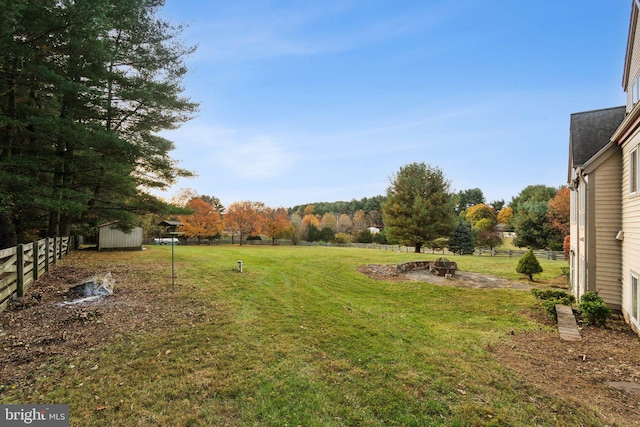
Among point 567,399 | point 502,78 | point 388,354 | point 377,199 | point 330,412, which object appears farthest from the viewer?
point 377,199

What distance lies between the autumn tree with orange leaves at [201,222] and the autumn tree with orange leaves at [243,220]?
5.52 ft

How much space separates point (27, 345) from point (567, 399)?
833cm

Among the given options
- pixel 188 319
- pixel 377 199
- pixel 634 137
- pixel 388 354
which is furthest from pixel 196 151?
pixel 377 199

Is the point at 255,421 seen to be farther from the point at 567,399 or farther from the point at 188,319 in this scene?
the point at 567,399

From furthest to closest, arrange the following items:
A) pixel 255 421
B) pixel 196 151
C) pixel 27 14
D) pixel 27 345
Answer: pixel 196 151 → pixel 27 14 → pixel 27 345 → pixel 255 421

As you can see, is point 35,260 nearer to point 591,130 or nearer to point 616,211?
point 616,211

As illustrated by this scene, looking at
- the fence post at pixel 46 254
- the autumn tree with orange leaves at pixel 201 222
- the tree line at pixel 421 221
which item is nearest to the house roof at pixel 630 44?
the tree line at pixel 421 221

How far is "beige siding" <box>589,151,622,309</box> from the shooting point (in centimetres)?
775

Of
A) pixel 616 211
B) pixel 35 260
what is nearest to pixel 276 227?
pixel 35 260

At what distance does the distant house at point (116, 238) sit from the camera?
18.2 meters

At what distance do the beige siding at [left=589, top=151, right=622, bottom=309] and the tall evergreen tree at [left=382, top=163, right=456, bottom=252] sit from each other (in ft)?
55.1

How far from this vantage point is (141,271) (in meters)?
10.6

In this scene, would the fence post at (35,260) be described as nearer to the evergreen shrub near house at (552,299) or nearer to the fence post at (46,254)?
the fence post at (46,254)

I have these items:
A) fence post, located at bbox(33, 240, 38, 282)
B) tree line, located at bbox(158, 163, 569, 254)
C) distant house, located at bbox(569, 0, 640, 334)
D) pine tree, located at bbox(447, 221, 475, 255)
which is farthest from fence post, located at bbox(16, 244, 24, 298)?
pine tree, located at bbox(447, 221, 475, 255)
